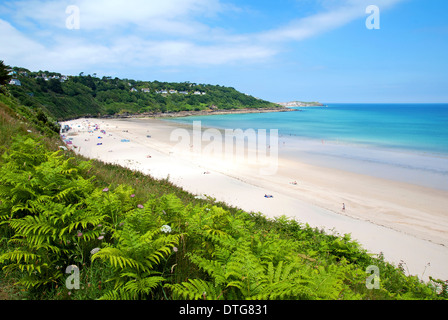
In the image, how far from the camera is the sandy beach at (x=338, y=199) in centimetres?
1125

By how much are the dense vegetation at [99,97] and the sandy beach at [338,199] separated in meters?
34.8

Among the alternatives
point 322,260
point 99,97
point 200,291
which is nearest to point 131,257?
point 200,291

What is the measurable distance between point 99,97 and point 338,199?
11838cm

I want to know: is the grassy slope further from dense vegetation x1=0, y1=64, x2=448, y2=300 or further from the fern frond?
the fern frond

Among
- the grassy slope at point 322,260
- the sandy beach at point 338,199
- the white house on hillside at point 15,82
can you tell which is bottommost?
the sandy beach at point 338,199

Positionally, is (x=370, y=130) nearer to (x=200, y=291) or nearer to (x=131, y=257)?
(x=200, y=291)

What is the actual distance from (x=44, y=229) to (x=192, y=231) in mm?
1863

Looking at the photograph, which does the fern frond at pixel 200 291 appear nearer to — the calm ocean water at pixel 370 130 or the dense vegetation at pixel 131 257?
the dense vegetation at pixel 131 257

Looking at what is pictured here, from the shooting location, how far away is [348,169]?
2584 cm

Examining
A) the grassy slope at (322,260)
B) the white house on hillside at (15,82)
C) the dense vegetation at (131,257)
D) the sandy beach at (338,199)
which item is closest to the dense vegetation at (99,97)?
the white house on hillside at (15,82)

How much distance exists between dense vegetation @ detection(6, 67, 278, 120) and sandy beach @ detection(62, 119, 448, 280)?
34.8 metres

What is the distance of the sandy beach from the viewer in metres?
11.2
